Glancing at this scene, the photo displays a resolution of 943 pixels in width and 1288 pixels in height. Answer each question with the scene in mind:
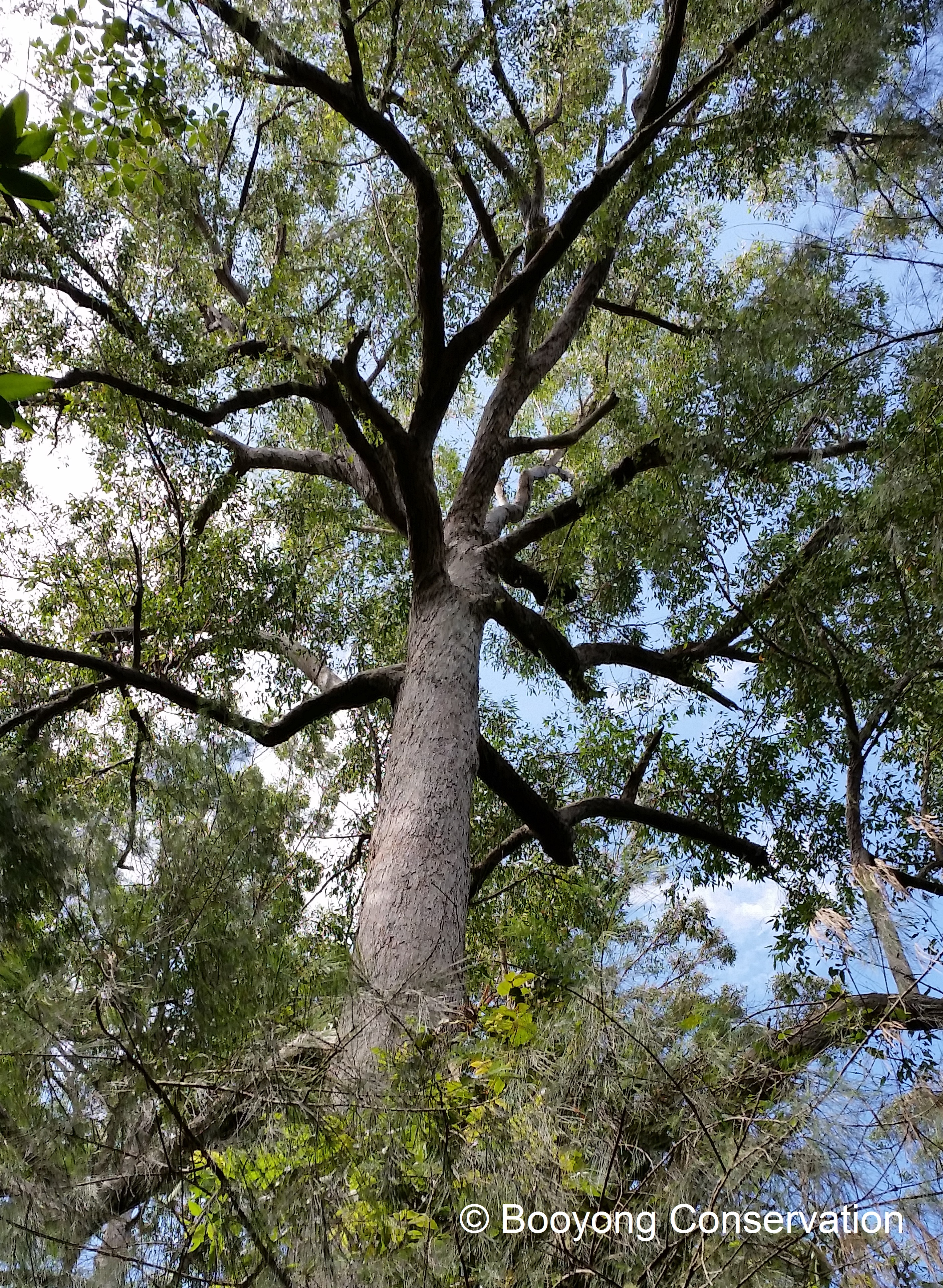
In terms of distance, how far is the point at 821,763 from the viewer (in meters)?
6.77

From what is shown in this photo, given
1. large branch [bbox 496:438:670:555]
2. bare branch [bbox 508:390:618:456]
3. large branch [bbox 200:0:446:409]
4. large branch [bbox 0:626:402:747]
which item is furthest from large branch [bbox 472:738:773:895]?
bare branch [bbox 508:390:618:456]

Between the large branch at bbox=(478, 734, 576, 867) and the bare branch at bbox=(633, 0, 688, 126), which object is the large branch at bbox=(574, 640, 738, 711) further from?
the bare branch at bbox=(633, 0, 688, 126)

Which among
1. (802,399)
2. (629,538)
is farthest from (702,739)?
(802,399)

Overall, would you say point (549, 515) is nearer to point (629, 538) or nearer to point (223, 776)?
Answer: point (629, 538)

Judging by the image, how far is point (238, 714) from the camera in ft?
18.7

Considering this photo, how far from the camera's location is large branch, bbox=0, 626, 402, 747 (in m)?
4.93

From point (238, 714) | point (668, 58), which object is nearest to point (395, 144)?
point (668, 58)

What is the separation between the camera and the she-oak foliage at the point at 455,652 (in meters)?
1.64

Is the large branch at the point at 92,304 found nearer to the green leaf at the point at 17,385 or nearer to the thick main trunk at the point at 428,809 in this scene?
the thick main trunk at the point at 428,809

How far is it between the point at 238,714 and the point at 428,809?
199 cm

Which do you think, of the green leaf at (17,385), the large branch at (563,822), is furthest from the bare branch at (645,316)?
the green leaf at (17,385)

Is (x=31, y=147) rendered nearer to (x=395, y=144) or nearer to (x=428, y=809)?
(x=428, y=809)

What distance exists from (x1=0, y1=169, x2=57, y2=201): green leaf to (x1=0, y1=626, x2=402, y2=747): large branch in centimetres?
398

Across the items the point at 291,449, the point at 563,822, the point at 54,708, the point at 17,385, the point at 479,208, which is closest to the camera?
the point at 17,385
